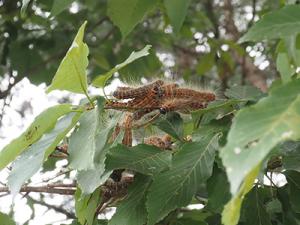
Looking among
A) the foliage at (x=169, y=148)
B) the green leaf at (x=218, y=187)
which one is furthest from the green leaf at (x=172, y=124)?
the green leaf at (x=218, y=187)

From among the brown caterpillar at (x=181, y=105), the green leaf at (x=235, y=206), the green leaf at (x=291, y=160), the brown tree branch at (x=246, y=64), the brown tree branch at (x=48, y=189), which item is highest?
the brown tree branch at (x=246, y=64)

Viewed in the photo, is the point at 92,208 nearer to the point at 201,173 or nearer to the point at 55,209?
the point at 201,173

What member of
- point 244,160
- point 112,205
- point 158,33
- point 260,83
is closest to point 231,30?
point 260,83

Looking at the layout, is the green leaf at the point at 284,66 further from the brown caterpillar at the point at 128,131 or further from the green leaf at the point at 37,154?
the green leaf at the point at 37,154

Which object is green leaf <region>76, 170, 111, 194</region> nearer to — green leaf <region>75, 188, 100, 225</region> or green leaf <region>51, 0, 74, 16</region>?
green leaf <region>75, 188, 100, 225</region>

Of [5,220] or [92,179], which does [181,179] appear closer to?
[92,179]
